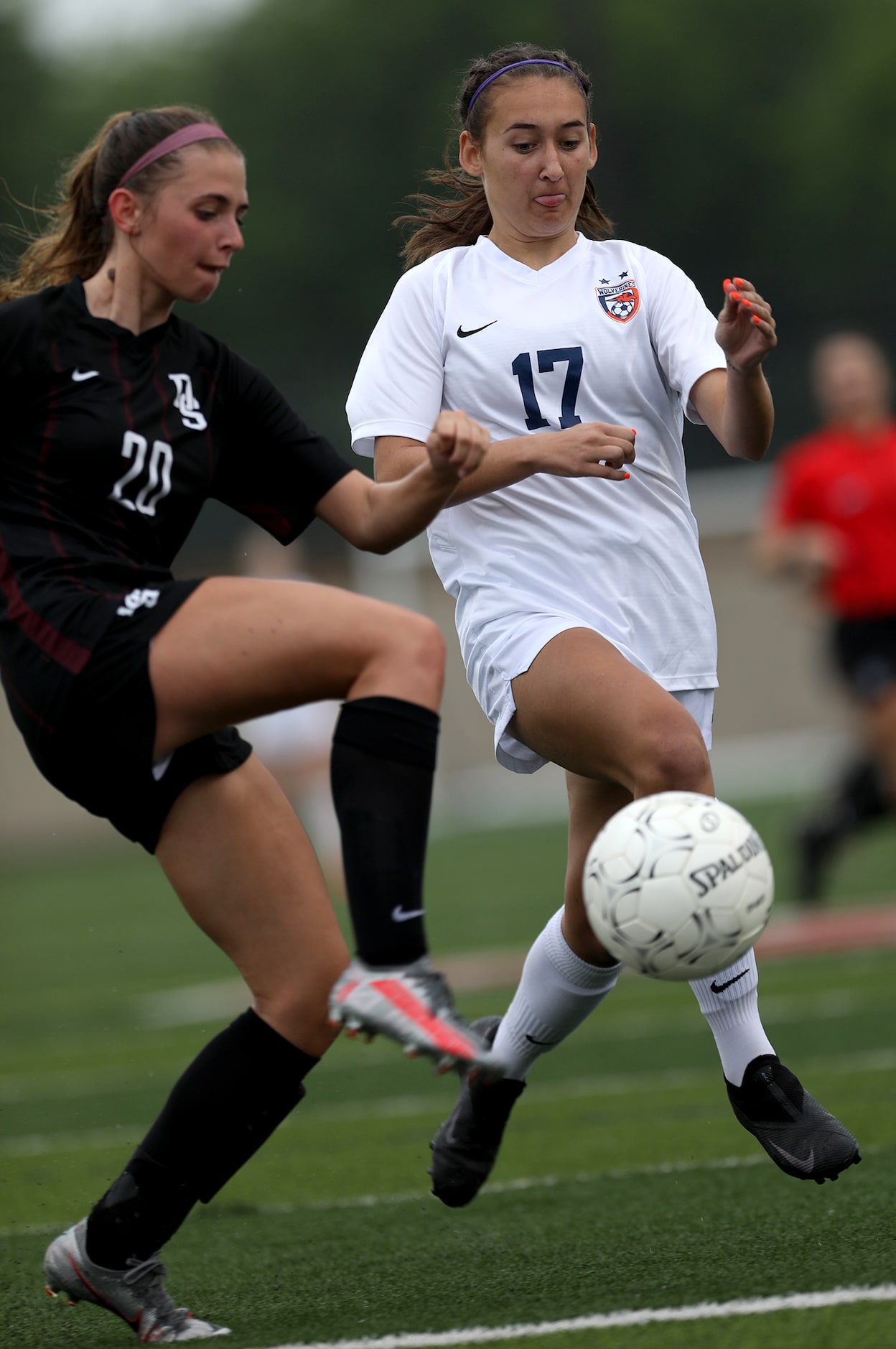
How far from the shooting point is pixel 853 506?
9.89 m

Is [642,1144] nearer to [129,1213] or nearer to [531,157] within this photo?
[129,1213]

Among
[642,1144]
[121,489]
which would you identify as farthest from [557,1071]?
[121,489]

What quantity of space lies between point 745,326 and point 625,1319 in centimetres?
197

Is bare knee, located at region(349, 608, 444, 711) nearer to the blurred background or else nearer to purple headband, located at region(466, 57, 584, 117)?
purple headband, located at region(466, 57, 584, 117)

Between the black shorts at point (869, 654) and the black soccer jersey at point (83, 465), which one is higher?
the black soccer jersey at point (83, 465)

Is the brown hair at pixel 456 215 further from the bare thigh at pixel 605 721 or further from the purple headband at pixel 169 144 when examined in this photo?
the bare thigh at pixel 605 721

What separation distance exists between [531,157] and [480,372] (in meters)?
0.48

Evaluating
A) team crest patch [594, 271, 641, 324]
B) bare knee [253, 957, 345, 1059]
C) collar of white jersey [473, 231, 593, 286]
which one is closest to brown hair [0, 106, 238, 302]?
collar of white jersey [473, 231, 593, 286]

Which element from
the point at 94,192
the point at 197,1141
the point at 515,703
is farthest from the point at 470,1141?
the point at 94,192

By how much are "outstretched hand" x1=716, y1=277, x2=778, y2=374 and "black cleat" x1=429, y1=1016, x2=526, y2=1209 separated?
1.70 metres

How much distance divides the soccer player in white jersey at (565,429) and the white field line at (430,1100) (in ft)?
8.69

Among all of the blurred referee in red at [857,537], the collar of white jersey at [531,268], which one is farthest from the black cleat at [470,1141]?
the blurred referee in red at [857,537]

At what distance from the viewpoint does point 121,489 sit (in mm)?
3582

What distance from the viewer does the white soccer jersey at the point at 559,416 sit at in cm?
432
